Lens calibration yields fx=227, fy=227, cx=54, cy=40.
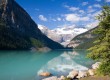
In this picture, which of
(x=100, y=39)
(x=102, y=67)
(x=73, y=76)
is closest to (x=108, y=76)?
(x=102, y=67)

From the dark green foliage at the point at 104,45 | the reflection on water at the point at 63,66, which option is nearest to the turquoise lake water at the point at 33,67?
the reflection on water at the point at 63,66

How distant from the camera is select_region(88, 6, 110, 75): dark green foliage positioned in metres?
23.7

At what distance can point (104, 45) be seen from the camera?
2378cm

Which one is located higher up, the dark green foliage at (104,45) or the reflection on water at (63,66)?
the dark green foliage at (104,45)

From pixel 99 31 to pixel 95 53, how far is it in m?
2.47

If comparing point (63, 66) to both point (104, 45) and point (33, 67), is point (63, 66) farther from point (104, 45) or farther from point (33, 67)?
point (104, 45)

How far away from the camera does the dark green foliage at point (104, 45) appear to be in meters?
23.7

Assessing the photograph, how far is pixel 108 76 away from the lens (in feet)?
96.5

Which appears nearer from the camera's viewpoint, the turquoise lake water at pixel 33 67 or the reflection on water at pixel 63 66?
the turquoise lake water at pixel 33 67

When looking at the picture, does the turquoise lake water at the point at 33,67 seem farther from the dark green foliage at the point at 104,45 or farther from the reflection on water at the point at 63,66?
the dark green foliage at the point at 104,45

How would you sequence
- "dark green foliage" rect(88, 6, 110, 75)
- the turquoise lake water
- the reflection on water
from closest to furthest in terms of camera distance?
"dark green foliage" rect(88, 6, 110, 75) → the turquoise lake water → the reflection on water

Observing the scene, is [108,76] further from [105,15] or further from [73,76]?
[73,76]

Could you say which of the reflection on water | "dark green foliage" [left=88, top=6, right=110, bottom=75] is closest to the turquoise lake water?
the reflection on water

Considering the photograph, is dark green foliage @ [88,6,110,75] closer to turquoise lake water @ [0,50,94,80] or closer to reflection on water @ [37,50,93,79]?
turquoise lake water @ [0,50,94,80]
